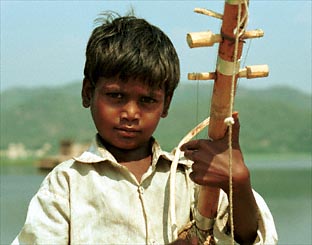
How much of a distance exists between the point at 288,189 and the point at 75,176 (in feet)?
45.9

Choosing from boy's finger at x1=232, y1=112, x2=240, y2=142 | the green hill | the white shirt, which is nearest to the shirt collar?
the white shirt

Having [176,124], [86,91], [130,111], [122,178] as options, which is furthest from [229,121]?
[176,124]

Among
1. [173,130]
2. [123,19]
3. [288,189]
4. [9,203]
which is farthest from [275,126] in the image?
[123,19]

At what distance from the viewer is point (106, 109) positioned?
242 cm

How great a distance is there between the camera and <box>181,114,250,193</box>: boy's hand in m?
2.22

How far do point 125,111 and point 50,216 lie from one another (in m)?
0.36

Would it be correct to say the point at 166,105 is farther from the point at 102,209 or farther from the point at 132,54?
the point at 102,209

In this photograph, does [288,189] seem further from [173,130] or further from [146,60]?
[173,130]

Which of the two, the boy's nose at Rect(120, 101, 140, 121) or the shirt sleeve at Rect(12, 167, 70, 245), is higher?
the boy's nose at Rect(120, 101, 140, 121)

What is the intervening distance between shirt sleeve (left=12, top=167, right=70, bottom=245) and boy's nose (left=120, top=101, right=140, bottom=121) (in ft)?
0.82

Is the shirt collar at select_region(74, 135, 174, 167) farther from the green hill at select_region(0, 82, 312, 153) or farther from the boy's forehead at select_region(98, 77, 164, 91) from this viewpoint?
the green hill at select_region(0, 82, 312, 153)

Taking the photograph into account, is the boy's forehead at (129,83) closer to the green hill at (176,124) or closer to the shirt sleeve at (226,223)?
the shirt sleeve at (226,223)

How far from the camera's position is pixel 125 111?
7.86ft

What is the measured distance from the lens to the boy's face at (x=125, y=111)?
2400 millimetres
